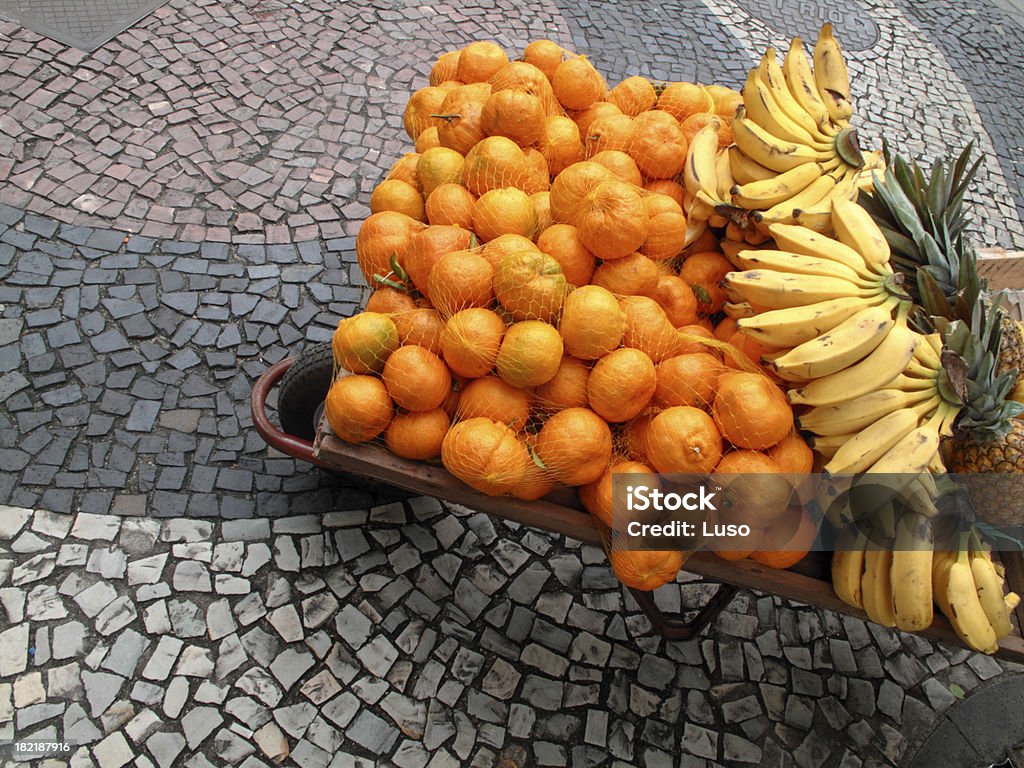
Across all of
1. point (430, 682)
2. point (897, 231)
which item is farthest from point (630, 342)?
point (430, 682)

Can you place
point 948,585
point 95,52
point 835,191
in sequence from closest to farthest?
1. point 948,585
2. point 835,191
3. point 95,52

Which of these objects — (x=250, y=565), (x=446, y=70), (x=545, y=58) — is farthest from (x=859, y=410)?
(x=250, y=565)

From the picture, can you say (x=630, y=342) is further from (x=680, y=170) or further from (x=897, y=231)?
(x=897, y=231)

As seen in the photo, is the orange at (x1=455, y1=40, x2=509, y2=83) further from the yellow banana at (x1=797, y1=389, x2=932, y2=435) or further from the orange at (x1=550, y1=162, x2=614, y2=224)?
the yellow banana at (x1=797, y1=389, x2=932, y2=435)

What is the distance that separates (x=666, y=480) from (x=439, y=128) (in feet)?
5.07

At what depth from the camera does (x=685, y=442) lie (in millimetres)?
1907

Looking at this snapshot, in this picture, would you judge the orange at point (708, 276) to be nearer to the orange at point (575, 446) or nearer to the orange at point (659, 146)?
the orange at point (659, 146)

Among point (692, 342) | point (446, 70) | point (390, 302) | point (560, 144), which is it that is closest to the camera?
point (692, 342)

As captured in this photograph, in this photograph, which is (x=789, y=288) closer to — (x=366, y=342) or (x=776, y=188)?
(x=776, y=188)

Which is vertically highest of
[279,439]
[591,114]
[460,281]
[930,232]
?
[930,232]

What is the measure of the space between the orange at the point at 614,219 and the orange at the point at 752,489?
699mm

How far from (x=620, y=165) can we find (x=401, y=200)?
2.54 ft

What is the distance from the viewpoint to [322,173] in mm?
4430

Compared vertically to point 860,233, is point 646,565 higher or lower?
lower
